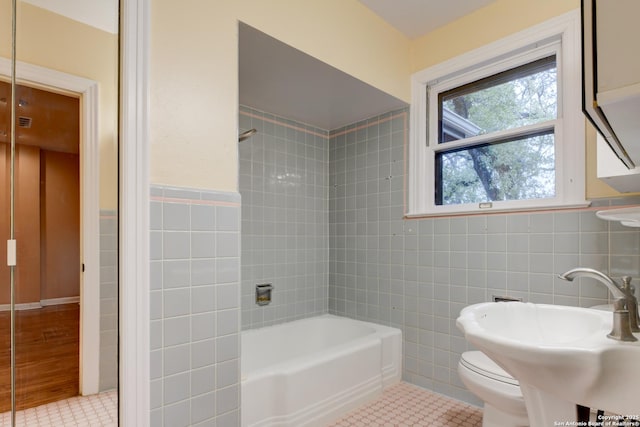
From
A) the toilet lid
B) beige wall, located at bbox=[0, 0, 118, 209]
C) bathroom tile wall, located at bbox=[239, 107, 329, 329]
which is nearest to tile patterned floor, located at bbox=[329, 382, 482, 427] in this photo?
the toilet lid

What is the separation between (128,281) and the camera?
1218 millimetres

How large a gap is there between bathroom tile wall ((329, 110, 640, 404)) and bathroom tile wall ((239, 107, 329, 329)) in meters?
0.13

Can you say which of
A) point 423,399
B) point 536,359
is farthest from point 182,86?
Answer: point 423,399

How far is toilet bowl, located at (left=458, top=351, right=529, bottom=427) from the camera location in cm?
140

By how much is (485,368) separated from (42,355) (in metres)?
2.02

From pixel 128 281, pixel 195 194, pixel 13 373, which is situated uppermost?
pixel 195 194

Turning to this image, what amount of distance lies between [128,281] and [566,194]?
2.15m

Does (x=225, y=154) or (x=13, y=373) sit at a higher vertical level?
(x=225, y=154)

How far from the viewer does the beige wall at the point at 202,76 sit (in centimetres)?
131

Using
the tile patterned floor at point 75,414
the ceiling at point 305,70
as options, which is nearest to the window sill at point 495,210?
the ceiling at point 305,70

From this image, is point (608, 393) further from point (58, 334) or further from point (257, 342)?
point (257, 342)

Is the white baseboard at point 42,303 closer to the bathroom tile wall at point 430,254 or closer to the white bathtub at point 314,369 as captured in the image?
the white bathtub at point 314,369

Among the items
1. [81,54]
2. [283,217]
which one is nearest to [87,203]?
[81,54]

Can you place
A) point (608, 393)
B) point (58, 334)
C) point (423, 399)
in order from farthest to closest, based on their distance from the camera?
point (423, 399) → point (58, 334) → point (608, 393)
